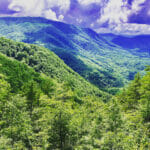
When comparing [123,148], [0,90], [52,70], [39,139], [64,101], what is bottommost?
[39,139]

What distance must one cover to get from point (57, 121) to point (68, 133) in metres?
3.06

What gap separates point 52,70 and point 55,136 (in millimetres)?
150876

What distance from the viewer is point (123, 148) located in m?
14.8

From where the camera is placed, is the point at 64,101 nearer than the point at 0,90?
Yes

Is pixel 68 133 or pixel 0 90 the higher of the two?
pixel 0 90

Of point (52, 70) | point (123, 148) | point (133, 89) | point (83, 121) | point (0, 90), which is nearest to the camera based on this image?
point (123, 148)

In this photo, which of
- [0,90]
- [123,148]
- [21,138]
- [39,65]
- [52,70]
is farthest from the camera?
[52,70]

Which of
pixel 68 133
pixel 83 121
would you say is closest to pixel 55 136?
pixel 68 133

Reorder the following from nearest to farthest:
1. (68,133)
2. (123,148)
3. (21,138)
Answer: (123,148)
(21,138)
(68,133)

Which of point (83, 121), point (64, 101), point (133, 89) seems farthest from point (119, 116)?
point (133, 89)

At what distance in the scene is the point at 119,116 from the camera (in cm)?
2561

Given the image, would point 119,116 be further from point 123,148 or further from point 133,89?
point 133,89

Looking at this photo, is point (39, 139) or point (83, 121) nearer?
point (39, 139)

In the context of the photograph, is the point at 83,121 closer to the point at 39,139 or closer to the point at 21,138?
the point at 39,139
